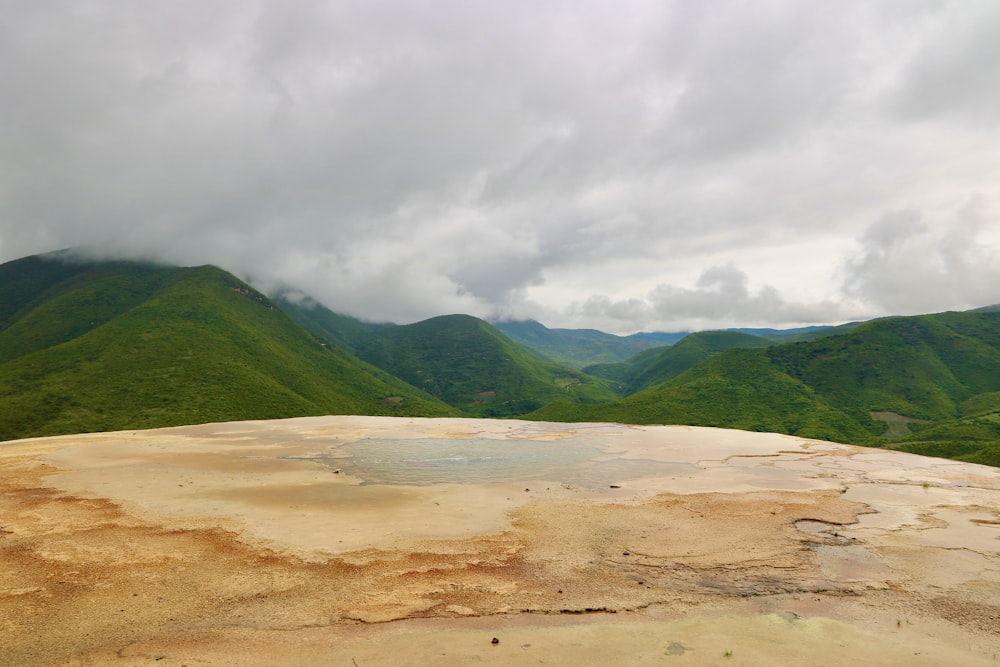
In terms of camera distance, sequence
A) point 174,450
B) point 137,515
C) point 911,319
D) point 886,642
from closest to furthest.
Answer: point 886,642
point 137,515
point 174,450
point 911,319

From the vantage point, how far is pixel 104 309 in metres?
129

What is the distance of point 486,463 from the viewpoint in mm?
22797

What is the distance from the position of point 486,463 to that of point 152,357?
97.7 metres

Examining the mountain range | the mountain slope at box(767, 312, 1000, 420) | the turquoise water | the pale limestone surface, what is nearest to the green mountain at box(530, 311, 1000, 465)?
the mountain slope at box(767, 312, 1000, 420)

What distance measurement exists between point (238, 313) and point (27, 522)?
135 m

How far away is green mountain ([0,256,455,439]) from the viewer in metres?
76.8

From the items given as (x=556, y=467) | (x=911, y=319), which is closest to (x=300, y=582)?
(x=556, y=467)

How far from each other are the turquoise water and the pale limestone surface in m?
0.31

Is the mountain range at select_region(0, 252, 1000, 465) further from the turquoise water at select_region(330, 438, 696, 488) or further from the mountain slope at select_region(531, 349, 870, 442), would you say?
the turquoise water at select_region(330, 438, 696, 488)

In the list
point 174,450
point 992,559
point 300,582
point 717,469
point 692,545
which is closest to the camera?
point 300,582

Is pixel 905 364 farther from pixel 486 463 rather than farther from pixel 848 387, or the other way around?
pixel 486 463

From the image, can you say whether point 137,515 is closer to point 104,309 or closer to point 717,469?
point 717,469

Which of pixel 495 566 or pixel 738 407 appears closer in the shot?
pixel 495 566

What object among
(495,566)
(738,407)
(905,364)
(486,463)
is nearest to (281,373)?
(486,463)
